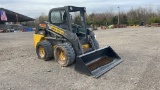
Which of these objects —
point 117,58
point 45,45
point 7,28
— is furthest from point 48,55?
point 7,28

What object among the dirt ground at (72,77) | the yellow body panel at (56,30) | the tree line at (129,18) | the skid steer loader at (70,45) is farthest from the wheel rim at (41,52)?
the tree line at (129,18)

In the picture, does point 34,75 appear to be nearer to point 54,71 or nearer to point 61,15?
point 54,71

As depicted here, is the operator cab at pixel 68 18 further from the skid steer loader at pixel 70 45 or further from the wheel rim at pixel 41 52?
the wheel rim at pixel 41 52

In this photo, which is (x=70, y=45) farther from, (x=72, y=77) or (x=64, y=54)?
(x=72, y=77)

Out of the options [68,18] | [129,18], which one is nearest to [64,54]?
[68,18]

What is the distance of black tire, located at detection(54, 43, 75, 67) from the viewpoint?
720 cm

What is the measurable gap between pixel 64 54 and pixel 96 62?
3.90 ft

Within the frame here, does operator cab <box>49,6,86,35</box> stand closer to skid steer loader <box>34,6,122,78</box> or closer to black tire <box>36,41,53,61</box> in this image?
skid steer loader <box>34,6,122,78</box>

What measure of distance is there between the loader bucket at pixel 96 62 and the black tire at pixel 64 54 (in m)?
0.55

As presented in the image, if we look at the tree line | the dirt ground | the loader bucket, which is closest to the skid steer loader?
the loader bucket

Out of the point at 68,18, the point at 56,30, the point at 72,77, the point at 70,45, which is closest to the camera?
the point at 72,77

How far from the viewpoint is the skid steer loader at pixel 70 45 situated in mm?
7166

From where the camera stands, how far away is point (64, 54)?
738cm

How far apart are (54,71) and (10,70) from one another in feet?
5.10
